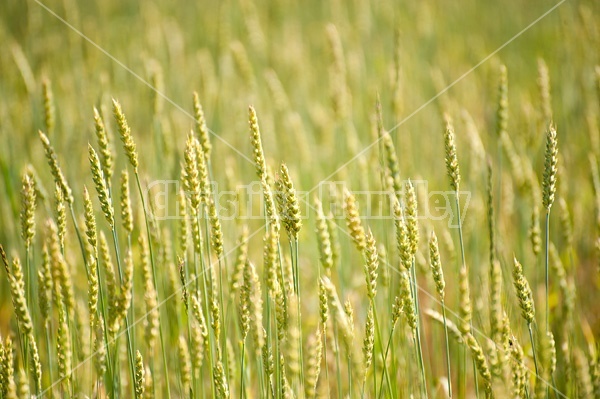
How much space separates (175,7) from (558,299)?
376cm

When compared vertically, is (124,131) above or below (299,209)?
above

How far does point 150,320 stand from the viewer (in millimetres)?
1025

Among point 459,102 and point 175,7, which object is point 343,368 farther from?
point 175,7

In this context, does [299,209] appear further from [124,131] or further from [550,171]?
[550,171]

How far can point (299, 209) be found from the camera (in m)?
1.13

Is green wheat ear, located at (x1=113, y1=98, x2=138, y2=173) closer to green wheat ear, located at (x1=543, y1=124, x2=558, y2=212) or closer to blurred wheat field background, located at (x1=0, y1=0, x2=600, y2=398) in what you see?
blurred wheat field background, located at (x1=0, y1=0, x2=600, y2=398)

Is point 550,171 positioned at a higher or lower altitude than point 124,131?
lower

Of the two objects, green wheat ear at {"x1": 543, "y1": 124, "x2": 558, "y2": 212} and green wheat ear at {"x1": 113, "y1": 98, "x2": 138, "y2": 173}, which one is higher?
green wheat ear at {"x1": 113, "y1": 98, "x2": 138, "y2": 173}

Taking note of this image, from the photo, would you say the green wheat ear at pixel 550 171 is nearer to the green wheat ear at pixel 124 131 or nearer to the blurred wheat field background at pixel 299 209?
the blurred wheat field background at pixel 299 209

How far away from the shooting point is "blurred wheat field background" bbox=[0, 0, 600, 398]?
1070 millimetres

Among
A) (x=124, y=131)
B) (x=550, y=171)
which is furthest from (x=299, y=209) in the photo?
(x=550, y=171)

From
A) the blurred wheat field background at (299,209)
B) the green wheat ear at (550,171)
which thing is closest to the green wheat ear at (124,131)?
the blurred wheat field background at (299,209)

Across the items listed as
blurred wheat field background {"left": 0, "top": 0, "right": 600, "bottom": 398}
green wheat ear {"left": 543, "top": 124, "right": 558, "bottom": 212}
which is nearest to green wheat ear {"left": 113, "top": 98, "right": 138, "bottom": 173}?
blurred wheat field background {"left": 0, "top": 0, "right": 600, "bottom": 398}

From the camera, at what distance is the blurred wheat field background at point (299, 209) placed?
1070 mm
